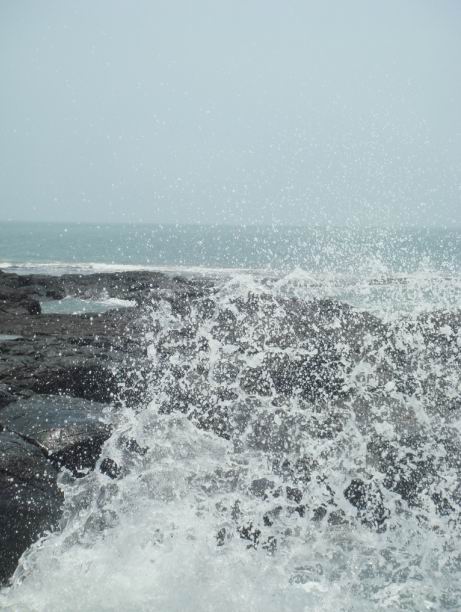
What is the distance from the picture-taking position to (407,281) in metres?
32.9

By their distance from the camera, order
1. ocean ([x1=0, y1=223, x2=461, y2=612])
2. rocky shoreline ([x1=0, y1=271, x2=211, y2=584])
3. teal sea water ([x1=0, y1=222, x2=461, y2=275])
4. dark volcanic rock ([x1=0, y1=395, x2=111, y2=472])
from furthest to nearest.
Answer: teal sea water ([x1=0, y1=222, x2=461, y2=275])
dark volcanic rock ([x1=0, y1=395, x2=111, y2=472])
rocky shoreline ([x1=0, y1=271, x2=211, y2=584])
ocean ([x1=0, y1=223, x2=461, y2=612])

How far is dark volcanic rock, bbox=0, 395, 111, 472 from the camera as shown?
556 centimetres

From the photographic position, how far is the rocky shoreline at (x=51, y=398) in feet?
14.9

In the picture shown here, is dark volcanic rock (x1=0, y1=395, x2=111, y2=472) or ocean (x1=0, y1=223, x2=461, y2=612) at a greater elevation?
dark volcanic rock (x1=0, y1=395, x2=111, y2=472)

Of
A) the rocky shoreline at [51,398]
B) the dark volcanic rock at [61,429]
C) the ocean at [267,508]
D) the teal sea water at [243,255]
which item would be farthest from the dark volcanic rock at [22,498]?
the teal sea water at [243,255]

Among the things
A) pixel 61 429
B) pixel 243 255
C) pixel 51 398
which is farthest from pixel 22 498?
pixel 243 255

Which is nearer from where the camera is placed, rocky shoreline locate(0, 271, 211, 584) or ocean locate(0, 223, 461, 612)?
ocean locate(0, 223, 461, 612)

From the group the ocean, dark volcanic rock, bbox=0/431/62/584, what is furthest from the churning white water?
dark volcanic rock, bbox=0/431/62/584

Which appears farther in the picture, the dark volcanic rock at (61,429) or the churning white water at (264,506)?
the dark volcanic rock at (61,429)

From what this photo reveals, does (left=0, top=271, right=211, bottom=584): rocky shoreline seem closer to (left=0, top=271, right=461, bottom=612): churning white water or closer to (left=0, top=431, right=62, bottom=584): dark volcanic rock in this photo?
(left=0, top=431, right=62, bottom=584): dark volcanic rock

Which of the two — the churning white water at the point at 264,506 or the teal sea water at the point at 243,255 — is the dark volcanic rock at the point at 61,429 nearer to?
the churning white water at the point at 264,506

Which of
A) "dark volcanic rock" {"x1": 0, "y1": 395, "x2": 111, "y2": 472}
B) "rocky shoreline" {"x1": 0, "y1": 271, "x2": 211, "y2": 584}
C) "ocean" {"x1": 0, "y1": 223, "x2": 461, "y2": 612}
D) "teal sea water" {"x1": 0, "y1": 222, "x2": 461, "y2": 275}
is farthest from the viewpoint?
"teal sea water" {"x1": 0, "y1": 222, "x2": 461, "y2": 275}

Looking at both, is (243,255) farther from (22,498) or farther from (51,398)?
(22,498)

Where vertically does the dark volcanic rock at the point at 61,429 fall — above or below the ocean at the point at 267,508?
above
